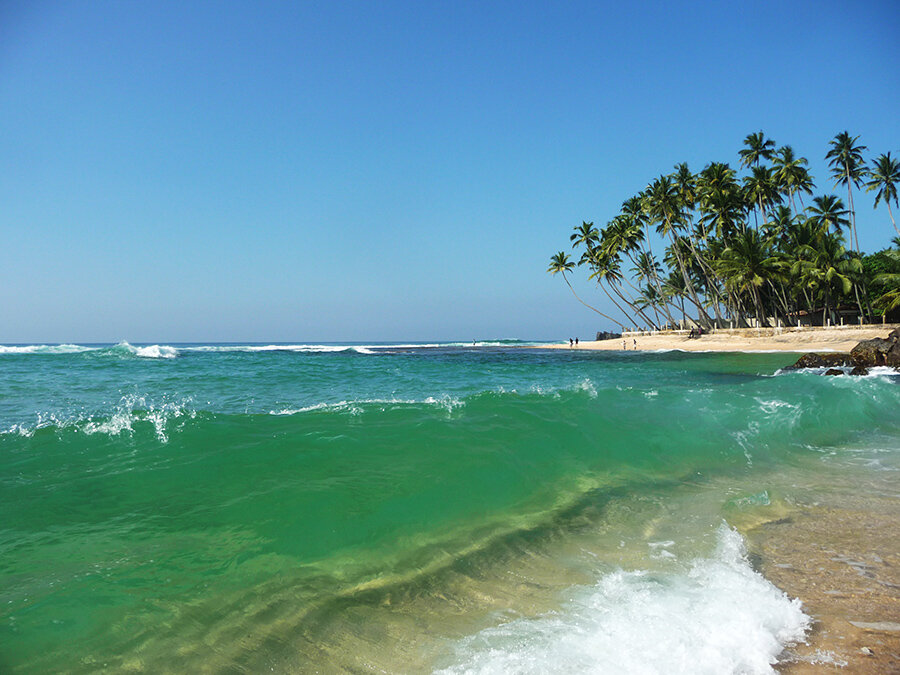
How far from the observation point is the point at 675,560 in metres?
4.02

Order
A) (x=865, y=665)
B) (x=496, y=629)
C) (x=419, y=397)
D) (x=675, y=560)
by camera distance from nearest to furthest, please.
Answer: (x=865, y=665)
(x=496, y=629)
(x=675, y=560)
(x=419, y=397)

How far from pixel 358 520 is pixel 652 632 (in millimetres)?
2685

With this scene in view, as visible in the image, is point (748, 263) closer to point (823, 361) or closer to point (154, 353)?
point (823, 361)

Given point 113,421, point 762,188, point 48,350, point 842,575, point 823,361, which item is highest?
point 762,188

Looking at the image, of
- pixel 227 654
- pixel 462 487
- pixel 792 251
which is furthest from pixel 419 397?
pixel 792 251

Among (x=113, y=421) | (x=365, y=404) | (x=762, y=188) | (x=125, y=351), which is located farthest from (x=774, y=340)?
(x=125, y=351)

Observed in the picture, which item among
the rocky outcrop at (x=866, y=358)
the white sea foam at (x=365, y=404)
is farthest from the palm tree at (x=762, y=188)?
the white sea foam at (x=365, y=404)

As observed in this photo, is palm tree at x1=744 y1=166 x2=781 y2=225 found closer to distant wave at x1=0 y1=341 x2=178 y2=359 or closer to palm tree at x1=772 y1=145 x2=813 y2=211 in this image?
palm tree at x1=772 y1=145 x2=813 y2=211

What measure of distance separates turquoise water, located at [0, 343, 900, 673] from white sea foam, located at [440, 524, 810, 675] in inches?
1.2

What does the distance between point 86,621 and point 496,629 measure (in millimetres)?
2555

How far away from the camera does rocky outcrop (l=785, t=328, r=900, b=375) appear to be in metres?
22.8

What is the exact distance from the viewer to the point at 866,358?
23.5 m

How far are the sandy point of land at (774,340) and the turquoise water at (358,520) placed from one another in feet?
116

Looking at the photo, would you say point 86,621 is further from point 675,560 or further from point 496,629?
point 675,560
